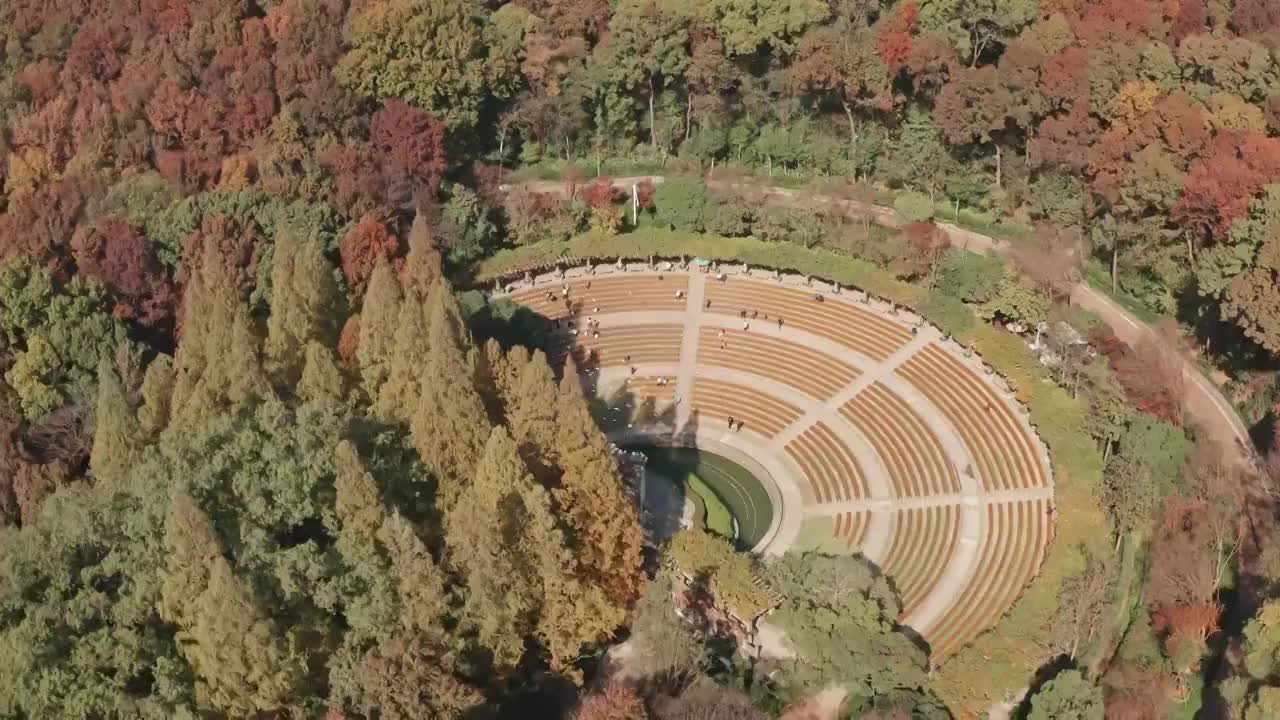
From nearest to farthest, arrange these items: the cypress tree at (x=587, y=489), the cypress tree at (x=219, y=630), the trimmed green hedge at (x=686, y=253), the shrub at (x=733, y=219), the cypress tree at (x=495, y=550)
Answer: the cypress tree at (x=219, y=630)
the cypress tree at (x=495, y=550)
the cypress tree at (x=587, y=489)
the trimmed green hedge at (x=686, y=253)
the shrub at (x=733, y=219)

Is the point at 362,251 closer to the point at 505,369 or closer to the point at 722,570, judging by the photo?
the point at 505,369

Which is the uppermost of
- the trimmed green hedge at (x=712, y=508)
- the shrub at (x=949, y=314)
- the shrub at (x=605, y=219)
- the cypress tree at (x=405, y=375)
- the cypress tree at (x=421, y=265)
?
the cypress tree at (x=421, y=265)

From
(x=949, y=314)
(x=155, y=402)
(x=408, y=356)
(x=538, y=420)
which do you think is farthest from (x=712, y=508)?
(x=155, y=402)

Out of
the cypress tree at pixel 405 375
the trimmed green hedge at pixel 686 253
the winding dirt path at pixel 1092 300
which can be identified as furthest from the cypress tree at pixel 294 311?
the winding dirt path at pixel 1092 300

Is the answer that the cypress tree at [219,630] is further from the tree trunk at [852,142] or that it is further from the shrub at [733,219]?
the tree trunk at [852,142]

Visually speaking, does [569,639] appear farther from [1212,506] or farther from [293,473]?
[1212,506]

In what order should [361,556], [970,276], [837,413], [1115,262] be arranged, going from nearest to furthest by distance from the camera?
[361,556]
[837,413]
[970,276]
[1115,262]
